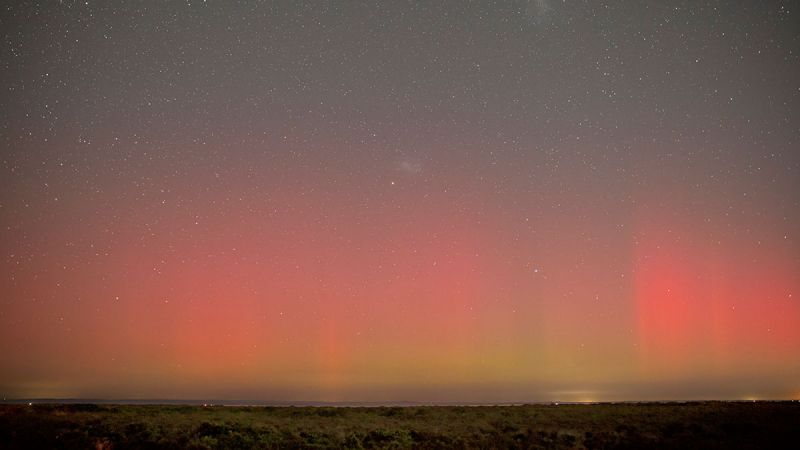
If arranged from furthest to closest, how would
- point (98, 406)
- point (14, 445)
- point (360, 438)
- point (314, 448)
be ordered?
point (98, 406) → point (360, 438) → point (314, 448) → point (14, 445)

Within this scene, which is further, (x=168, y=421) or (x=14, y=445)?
(x=168, y=421)

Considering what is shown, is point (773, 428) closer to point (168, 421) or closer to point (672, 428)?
point (672, 428)

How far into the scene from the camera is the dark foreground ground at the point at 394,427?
22578 millimetres

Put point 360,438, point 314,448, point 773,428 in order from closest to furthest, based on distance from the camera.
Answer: point 314,448, point 360,438, point 773,428

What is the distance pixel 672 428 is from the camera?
26078mm

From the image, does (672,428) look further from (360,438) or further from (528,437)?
(360,438)

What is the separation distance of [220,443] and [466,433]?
10358 mm

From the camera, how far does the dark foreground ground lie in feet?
74.1

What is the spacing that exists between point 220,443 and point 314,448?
3.73 m

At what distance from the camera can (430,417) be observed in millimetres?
29375

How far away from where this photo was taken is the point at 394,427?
1032 inches

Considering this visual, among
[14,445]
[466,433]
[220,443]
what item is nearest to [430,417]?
[466,433]

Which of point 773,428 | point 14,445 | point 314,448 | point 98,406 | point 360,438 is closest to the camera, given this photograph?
point 14,445

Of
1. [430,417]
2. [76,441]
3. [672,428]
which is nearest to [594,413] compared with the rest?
[672,428]
